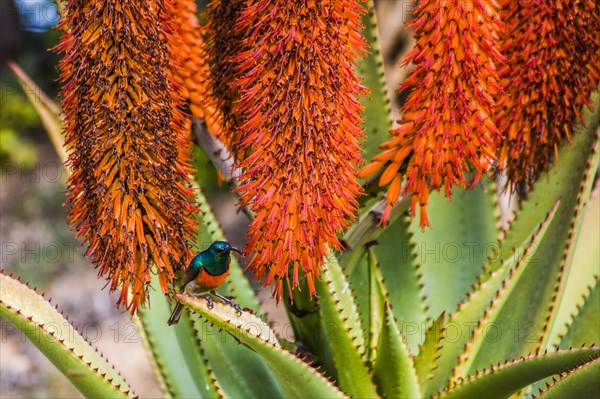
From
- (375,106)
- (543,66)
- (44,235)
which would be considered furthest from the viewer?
(44,235)

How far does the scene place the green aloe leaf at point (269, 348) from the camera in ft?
3.38

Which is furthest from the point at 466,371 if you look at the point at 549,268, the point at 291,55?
the point at 291,55

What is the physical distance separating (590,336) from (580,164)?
37cm

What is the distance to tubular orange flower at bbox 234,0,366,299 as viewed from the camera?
3.34 feet

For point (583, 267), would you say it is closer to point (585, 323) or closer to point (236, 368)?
point (585, 323)

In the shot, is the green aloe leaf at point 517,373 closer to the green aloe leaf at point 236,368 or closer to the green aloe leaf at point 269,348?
the green aloe leaf at point 269,348

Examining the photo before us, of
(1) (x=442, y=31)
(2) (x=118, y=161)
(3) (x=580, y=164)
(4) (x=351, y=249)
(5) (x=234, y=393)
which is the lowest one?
(5) (x=234, y=393)

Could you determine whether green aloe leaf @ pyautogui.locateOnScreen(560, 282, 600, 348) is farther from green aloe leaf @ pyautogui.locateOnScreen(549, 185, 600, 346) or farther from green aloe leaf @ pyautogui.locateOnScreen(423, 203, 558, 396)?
green aloe leaf @ pyautogui.locateOnScreen(423, 203, 558, 396)

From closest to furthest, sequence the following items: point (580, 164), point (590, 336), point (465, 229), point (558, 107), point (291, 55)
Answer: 1. point (291, 55)
2. point (558, 107)
3. point (580, 164)
4. point (590, 336)
5. point (465, 229)

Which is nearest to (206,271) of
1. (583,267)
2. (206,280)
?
(206,280)

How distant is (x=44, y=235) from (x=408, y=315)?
14.3 feet

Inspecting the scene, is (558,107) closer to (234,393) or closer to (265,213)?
(265,213)

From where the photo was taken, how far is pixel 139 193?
1.05m

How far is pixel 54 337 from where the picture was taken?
3.73ft
